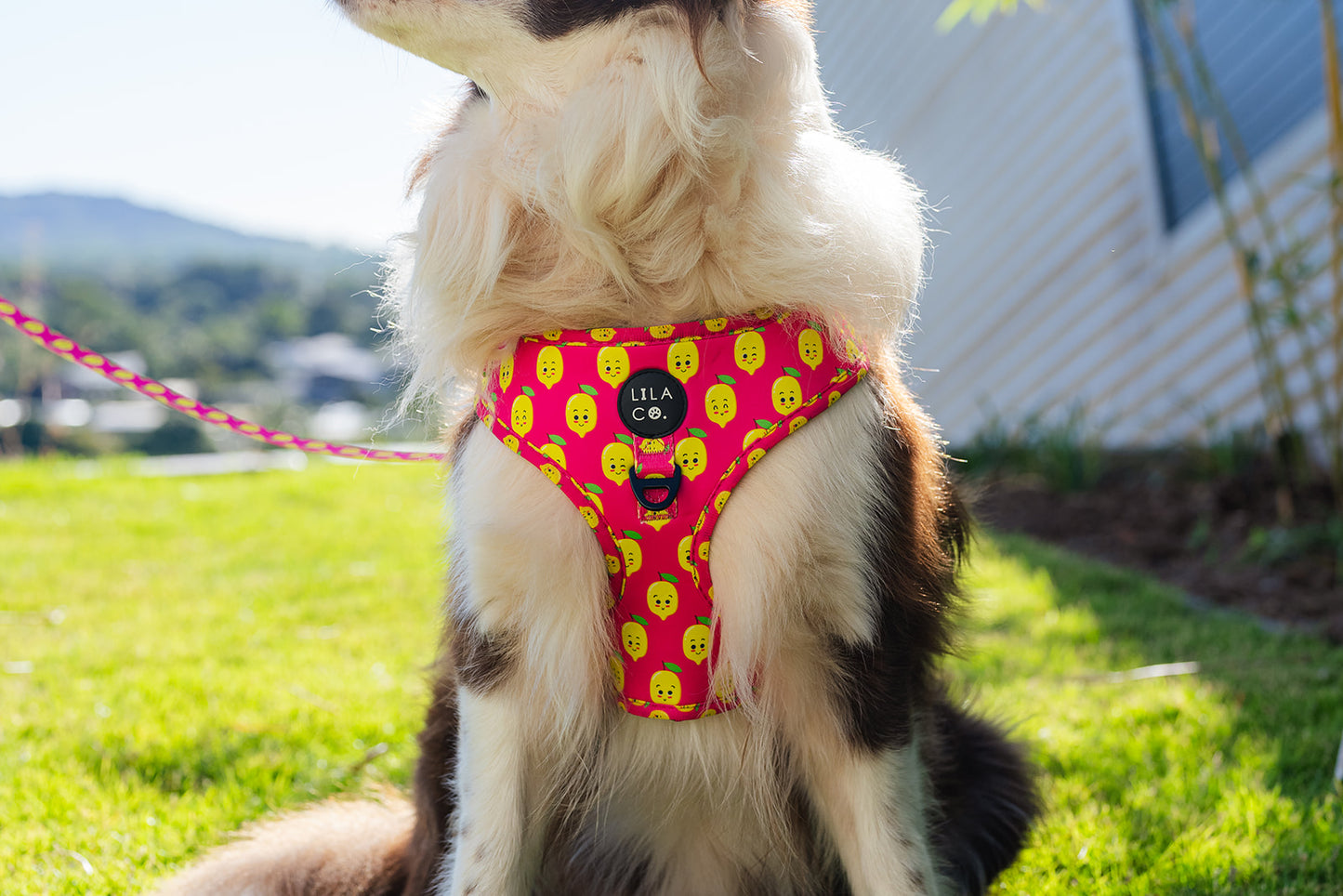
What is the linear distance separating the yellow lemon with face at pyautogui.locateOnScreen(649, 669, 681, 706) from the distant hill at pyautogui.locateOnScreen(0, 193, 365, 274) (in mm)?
6387

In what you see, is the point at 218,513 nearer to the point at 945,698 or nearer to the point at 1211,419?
the point at 945,698

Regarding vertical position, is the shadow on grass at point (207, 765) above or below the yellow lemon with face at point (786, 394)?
below

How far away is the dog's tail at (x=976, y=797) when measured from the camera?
190cm

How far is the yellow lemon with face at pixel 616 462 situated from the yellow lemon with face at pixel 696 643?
0.88 feet

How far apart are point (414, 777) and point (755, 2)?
4.88 ft

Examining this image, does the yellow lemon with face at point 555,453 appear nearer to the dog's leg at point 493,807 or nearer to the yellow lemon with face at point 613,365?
the yellow lemon with face at point 613,365

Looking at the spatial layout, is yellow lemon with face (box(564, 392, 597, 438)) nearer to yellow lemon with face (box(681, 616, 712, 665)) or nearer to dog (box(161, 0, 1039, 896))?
dog (box(161, 0, 1039, 896))

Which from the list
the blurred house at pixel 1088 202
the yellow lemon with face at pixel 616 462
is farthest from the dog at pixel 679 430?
the blurred house at pixel 1088 202

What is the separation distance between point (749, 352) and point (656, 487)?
248mm

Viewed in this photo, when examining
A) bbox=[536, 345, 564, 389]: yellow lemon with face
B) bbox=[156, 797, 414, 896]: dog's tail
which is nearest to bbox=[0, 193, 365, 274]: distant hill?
bbox=[156, 797, 414, 896]: dog's tail

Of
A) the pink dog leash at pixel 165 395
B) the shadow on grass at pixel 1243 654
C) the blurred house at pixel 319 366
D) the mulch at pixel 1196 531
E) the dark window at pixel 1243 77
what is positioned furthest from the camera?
the blurred house at pixel 319 366

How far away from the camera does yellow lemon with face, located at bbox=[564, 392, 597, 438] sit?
1521mm

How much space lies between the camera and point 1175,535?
466 centimetres

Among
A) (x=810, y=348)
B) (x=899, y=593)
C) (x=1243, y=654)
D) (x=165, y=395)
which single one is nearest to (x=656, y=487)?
(x=810, y=348)
